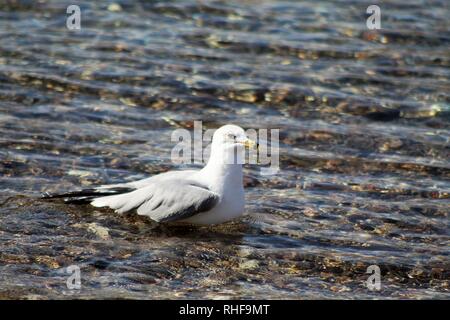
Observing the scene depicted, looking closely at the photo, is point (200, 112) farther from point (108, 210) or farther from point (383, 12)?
point (383, 12)

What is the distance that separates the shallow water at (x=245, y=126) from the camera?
8.55m

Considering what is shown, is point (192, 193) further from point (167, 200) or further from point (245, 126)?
point (245, 126)

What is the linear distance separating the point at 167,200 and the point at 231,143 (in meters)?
0.83

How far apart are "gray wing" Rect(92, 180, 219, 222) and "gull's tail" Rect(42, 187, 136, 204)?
2.1 inches

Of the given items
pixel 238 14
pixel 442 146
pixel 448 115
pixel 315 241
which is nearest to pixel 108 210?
pixel 315 241

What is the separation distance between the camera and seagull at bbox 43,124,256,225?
365 inches

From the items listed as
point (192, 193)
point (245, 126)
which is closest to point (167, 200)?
point (192, 193)

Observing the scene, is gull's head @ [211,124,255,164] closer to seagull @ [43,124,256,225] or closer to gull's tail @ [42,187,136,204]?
seagull @ [43,124,256,225]

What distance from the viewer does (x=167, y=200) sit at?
367 inches

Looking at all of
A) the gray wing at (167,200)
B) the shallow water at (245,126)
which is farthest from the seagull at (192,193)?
the shallow water at (245,126)

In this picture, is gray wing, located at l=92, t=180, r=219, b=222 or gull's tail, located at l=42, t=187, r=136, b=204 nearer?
gray wing, located at l=92, t=180, r=219, b=222

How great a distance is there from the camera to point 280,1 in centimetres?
1694

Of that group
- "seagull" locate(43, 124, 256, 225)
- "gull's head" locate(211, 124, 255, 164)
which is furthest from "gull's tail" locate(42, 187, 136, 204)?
"gull's head" locate(211, 124, 255, 164)

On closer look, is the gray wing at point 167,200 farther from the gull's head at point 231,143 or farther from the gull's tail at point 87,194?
the gull's head at point 231,143
